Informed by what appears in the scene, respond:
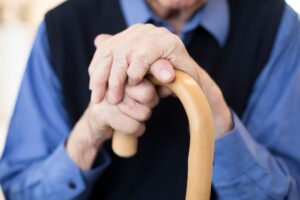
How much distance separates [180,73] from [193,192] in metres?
0.12

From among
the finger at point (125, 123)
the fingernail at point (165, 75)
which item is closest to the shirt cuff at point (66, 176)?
the finger at point (125, 123)

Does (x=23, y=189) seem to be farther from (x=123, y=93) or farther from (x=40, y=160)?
(x=123, y=93)

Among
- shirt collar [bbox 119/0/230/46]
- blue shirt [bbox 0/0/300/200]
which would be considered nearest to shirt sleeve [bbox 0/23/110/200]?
blue shirt [bbox 0/0/300/200]

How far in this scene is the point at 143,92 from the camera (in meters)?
0.45

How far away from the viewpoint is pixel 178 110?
68 centimetres

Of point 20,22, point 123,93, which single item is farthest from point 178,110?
point 20,22

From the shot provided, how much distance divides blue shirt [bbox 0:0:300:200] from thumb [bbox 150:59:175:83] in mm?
176

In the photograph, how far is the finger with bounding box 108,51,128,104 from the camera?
1.44 feet

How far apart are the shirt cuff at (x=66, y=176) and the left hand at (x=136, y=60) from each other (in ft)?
0.55

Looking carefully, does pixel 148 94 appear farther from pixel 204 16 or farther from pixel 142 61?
pixel 204 16

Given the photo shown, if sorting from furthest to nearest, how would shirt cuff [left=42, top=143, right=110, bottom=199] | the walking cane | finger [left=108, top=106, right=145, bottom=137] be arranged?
shirt cuff [left=42, top=143, right=110, bottom=199] → finger [left=108, top=106, right=145, bottom=137] → the walking cane

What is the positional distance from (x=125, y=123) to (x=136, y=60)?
8 cm

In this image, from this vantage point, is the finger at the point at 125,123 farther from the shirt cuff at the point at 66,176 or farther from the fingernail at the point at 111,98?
the shirt cuff at the point at 66,176

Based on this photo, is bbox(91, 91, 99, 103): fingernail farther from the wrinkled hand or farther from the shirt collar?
the shirt collar
